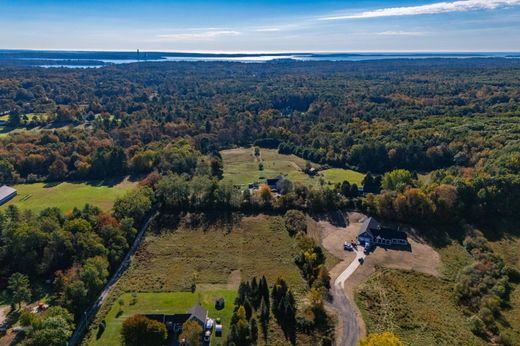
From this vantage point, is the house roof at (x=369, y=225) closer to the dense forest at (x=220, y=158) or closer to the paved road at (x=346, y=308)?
the dense forest at (x=220, y=158)

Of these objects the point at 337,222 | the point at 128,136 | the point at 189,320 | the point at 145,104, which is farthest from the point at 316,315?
the point at 145,104

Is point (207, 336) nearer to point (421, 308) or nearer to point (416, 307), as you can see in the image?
point (416, 307)

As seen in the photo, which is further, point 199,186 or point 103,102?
point 103,102

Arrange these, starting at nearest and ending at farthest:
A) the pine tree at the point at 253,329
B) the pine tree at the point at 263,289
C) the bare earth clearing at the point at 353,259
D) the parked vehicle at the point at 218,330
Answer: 1. the pine tree at the point at 253,329
2. the parked vehicle at the point at 218,330
3. the bare earth clearing at the point at 353,259
4. the pine tree at the point at 263,289

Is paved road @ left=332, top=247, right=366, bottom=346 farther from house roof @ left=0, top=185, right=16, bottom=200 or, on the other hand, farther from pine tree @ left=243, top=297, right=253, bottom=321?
house roof @ left=0, top=185, right=16, bottom=200

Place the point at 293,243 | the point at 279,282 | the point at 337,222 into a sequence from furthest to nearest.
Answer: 1. the point at 337,222
2. the point at 293,243
3. the point at 279,282

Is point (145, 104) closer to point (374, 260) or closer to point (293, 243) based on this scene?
point (293, 243)

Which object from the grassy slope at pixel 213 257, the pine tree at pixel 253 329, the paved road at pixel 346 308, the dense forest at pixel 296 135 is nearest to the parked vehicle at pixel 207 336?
the pine tree at pixel 253 329
